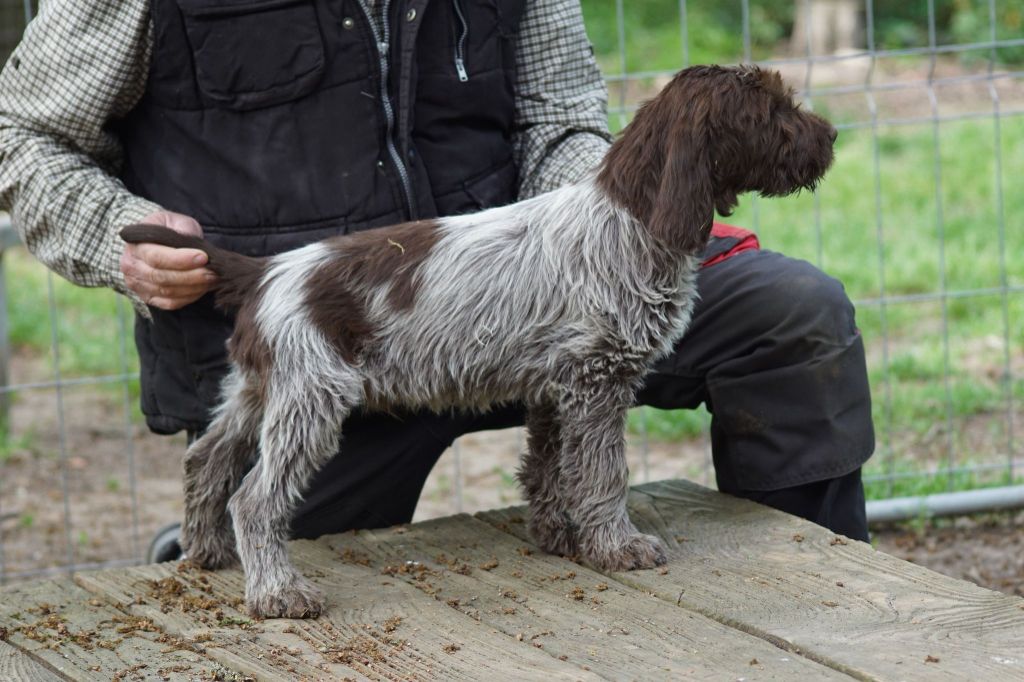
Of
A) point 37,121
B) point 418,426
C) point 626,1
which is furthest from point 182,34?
point 626,1

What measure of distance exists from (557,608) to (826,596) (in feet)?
2.09

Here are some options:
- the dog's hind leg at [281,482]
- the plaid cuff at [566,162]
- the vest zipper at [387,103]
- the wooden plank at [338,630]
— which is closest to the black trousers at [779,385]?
the plaid cuff at [566,162]

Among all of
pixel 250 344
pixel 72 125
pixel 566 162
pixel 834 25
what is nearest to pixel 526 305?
pixel 250 344

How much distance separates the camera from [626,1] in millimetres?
16891

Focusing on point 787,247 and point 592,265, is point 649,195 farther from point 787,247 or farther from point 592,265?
point 787,247

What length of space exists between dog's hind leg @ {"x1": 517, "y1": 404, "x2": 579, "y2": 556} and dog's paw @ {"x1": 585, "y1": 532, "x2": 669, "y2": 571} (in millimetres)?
134

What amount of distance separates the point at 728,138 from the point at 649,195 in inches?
9.3

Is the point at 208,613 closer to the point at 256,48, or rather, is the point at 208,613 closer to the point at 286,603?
the point at 286,603

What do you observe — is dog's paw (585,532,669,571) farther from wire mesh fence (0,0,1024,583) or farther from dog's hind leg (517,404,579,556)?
wire mesh fence (0,0,1024,583)

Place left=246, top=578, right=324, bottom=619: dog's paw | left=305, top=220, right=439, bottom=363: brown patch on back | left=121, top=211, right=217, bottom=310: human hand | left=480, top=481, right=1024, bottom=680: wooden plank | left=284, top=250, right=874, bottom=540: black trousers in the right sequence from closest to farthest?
left=480, top=481, right=1024, bottom=680: wooden plank
left=246, top=578, right=324, bottom=619: dog's paw
left=305, top=220, right=439, bottom=363: brown patch on back
left=121, top=211, right=217, bottom=310: human hand
left=284, top=250, right=874, bottom=540: black trousers

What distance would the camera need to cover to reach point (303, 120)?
439 cm

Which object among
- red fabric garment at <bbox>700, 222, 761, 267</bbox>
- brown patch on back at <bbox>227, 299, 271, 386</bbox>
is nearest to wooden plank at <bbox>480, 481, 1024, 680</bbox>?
red fabric garment at <bbox>700, 222, 761, 267</bbox>

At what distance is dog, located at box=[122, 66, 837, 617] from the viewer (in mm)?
3613

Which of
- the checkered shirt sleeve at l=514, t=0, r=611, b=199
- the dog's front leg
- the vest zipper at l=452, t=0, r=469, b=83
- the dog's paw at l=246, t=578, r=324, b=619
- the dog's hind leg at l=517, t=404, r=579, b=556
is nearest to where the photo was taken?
the dog's paw at l=246, t=578, r=324, b=619
